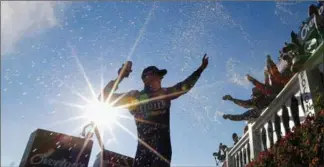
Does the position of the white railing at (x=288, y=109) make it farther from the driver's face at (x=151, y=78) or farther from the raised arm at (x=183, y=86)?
the driver's face at (x=151, y=78)

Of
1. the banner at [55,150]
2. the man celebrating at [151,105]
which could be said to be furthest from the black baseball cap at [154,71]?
the banner at [55,150]

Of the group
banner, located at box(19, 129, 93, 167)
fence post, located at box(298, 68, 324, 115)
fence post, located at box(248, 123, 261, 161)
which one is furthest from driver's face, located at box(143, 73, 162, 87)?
banner, located at box(19, 129, 93, 167)

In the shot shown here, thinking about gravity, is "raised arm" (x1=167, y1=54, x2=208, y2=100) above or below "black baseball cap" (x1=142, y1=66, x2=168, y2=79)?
below

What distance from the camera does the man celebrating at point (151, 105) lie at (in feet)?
13.2

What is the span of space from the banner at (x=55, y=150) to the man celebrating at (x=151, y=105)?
87.5ft

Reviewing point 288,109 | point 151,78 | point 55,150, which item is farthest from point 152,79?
point 55,150

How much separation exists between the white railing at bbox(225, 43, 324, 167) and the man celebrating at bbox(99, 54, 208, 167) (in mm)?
2027

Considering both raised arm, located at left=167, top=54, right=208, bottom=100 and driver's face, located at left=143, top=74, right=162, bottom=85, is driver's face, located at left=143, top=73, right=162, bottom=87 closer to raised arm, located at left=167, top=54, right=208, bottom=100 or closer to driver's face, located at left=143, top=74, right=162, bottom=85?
driver's face, located at left=143, top=74, right=162, bottom=85

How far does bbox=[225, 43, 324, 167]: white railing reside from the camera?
5.32 metres

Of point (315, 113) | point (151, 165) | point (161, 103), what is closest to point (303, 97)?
point (315, 113)

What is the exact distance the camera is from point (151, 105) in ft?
14.3

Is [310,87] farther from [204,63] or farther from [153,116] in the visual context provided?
[153,116]

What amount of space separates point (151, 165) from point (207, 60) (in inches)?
72.0

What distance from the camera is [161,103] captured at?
4348mm
